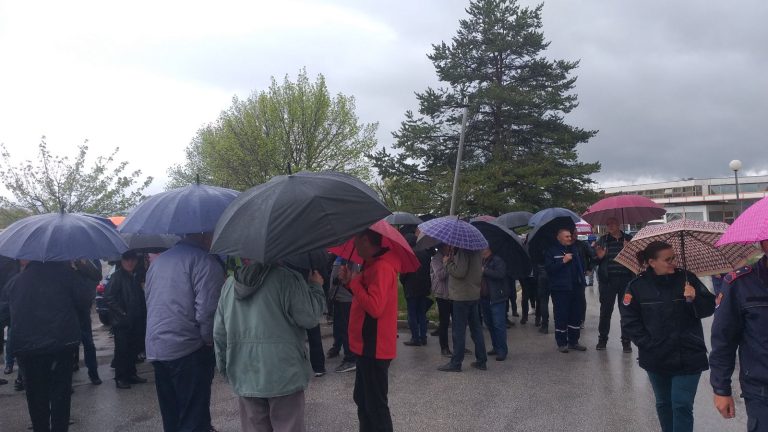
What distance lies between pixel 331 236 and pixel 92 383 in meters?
5.68

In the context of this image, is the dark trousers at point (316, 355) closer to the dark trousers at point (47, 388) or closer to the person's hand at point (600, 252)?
the dark trousers at point (47, 388)

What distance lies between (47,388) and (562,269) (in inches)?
251

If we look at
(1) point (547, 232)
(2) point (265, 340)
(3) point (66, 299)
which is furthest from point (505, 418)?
(3) point (66, 299)

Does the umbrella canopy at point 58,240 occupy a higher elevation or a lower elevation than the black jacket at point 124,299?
higher

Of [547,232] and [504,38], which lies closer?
[547,232]

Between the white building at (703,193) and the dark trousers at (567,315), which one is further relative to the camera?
the white building at (703,193)

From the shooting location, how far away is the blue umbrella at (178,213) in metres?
4.09

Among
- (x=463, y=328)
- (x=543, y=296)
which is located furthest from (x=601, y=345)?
(x=463, y=328)

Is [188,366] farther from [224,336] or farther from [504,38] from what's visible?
[504,38]

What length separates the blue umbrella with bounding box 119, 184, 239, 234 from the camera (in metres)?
4.09

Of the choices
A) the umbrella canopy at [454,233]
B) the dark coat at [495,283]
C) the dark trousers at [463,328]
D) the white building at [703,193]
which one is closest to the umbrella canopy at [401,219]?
the dark coat at [495,283]

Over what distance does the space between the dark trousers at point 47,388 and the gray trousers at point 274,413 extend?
201 centimetres

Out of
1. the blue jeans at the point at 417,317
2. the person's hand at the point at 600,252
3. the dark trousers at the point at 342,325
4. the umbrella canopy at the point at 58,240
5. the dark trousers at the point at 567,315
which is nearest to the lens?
the umbrella canopy at the point at 58,240

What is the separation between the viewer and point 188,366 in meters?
4.14
